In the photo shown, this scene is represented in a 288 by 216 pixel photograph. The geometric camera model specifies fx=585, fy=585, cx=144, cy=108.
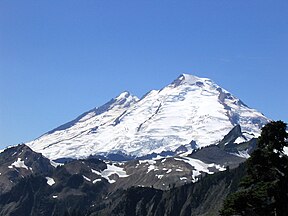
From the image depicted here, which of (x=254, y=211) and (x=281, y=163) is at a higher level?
(x=281, y=163)

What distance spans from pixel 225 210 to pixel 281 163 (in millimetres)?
4326

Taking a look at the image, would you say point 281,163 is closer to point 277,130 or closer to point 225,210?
point 277,130

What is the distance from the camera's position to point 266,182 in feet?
99.2

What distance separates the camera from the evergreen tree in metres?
29.0

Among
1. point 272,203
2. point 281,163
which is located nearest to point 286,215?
point 272,203

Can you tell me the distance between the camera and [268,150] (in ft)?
102

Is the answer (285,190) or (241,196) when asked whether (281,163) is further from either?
(241,196)

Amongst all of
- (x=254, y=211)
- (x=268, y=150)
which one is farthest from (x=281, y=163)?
(x=254, y=211)

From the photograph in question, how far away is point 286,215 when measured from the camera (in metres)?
29.8

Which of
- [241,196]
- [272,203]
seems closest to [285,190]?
[272,203]

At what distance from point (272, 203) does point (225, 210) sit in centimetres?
270

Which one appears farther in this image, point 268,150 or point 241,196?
point 268,150

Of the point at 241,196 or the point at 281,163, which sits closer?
the point at 241,196

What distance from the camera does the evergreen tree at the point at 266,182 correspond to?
29.0 metres
